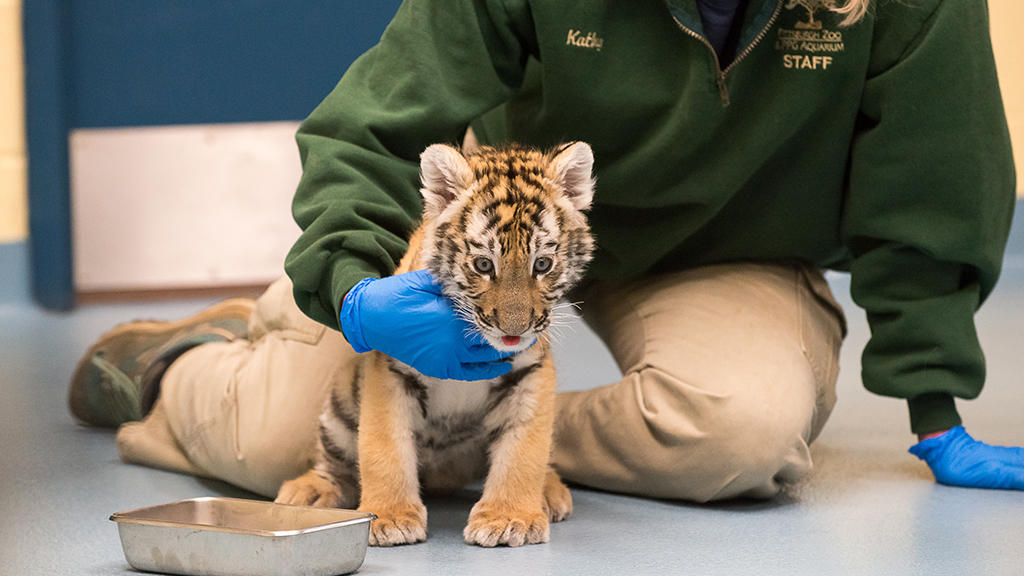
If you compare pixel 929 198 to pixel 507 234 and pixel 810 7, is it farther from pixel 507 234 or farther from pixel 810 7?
pixel 507 234

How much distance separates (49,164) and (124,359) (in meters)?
2.42

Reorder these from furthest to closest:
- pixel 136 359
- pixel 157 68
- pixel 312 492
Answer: pixel 157 68, pixel 136 359, pixel 312 492

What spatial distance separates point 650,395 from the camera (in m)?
2.38

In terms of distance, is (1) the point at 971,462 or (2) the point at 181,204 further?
(2) the point at 181,204

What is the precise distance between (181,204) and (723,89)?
A: 3.51 metres

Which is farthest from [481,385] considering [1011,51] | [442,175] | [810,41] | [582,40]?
[1011,51]

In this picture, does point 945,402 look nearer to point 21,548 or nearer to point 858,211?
point 858,211

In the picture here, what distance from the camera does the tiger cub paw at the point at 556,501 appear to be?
7.15ft

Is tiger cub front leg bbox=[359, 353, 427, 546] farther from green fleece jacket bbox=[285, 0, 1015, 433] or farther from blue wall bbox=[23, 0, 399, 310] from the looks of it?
blue wall bbox=[23, 0, 399, 310]

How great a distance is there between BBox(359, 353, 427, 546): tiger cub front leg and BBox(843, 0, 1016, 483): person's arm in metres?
1.08

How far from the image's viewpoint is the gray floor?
1.93 meters

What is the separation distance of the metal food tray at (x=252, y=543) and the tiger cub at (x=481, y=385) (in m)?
0.15

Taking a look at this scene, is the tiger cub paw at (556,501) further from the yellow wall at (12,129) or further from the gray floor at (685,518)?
the yellow wall at (12,129)

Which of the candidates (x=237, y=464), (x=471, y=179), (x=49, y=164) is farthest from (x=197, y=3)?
→ (x=471, y=179)
